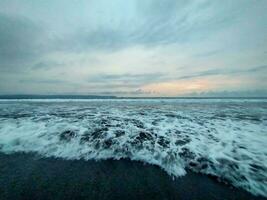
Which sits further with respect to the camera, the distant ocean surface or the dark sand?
the distant ocean surface

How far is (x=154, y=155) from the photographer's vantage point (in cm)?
546

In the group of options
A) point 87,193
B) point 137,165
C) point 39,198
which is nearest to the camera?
point 39,198

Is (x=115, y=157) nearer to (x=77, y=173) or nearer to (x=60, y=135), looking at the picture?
(x=77, y=173)

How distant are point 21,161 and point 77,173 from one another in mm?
2135

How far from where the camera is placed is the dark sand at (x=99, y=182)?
338 cm

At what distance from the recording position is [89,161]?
504 cm

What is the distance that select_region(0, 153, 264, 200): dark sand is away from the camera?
133 inches

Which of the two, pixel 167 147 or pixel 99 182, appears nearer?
pixel 99 182

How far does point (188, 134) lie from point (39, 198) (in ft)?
21.9

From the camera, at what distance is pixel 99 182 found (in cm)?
386

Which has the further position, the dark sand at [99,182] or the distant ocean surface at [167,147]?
the distant ocean surface at [167,147]

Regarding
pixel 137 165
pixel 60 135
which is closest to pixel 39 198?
pixel 137 165

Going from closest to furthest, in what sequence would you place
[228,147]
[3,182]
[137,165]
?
[3,182], [137,165], [228,147]

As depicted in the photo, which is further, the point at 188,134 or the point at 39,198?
the point at 188,134
